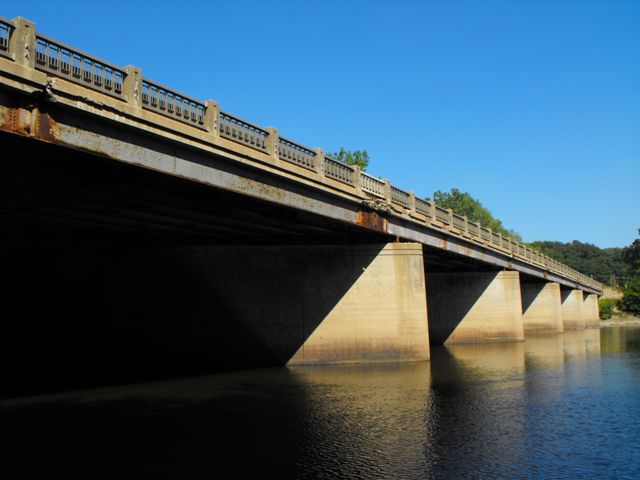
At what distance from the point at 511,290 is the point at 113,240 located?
2958 centimetres

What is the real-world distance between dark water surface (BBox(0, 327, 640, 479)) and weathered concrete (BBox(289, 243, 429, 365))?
3853 millimetres

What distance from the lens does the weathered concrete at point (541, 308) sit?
5784cm

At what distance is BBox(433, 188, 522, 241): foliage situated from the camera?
137 metres

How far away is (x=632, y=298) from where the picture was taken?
332ft

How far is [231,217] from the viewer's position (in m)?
21.4

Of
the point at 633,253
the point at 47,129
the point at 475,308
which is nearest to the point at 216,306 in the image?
the point at 47,129

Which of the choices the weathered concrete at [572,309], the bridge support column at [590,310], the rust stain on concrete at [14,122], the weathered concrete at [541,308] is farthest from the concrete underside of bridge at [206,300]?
the bridge support column at [590,310]

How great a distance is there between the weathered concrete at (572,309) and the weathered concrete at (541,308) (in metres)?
16.2

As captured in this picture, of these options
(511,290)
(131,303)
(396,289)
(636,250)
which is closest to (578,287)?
(511,290)

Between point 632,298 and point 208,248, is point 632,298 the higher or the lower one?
the lower one

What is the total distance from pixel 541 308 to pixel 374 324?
39130 millimetres

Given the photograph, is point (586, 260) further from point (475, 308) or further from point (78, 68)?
point (78, 68)

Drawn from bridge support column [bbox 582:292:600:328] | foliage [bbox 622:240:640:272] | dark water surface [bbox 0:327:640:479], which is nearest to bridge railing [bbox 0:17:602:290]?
dark water surface [bbox 0:327:640:479]

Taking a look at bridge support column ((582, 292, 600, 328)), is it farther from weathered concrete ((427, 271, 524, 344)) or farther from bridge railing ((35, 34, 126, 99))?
bridge railing ((35, 34, 126, 99))
